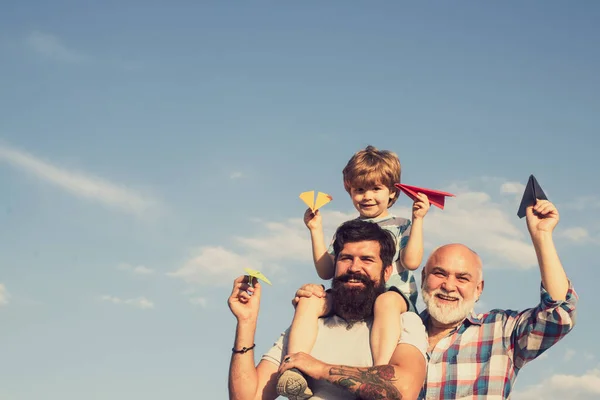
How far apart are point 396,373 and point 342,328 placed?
2.90 feet

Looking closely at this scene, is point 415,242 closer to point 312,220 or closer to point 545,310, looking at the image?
point 312,220

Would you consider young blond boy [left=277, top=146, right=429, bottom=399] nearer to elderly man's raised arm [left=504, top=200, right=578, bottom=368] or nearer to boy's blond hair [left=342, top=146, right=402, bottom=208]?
boy's blond hair [left=342, top=146, right=402, bottom=208]

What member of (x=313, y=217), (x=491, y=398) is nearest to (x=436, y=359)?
(x=491, y=398)

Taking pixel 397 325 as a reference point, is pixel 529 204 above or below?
above

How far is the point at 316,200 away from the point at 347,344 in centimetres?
222

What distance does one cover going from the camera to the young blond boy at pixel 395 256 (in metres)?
6.96

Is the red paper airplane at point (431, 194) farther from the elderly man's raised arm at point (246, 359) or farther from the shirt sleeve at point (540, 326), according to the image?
the elderly man's raised arm at point (246, 359)

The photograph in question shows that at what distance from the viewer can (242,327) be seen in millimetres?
7562

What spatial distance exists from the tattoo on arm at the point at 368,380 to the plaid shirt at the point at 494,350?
109cm

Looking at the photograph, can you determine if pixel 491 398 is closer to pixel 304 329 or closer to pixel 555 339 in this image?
pixel 555 339

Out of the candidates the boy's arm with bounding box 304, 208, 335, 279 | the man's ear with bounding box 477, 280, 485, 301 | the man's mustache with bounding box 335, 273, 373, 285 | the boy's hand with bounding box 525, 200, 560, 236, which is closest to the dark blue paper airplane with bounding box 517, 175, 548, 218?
the boy's hand with bounding box 525, 200, 560, 236

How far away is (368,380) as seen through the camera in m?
6.55

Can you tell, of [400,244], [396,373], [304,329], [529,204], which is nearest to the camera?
[396,373]

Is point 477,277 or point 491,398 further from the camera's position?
point 477,277
